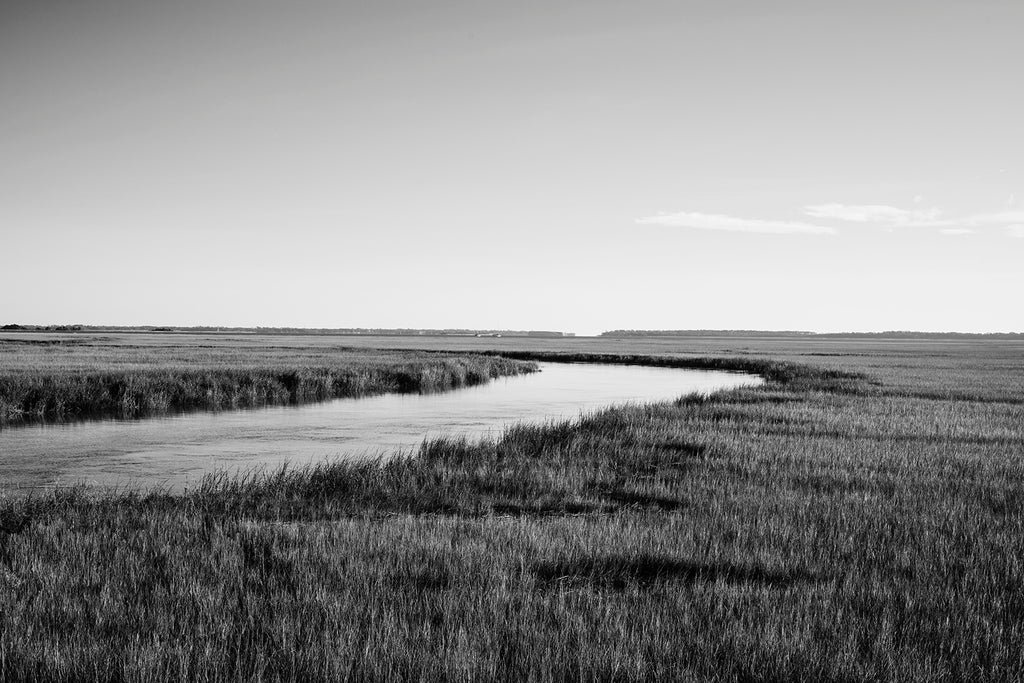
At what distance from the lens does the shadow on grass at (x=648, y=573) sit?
7.49m

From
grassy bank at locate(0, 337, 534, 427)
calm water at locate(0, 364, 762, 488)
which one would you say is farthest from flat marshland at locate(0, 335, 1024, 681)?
grassy bank at locate(0, 337, 534, 427)

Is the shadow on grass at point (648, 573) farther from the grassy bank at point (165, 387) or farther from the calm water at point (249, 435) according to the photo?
the grassy bank at point (165, 387)

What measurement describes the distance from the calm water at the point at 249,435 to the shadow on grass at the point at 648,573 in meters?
9.61

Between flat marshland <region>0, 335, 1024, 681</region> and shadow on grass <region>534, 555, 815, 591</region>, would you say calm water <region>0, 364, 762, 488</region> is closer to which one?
flat marshland <region>0, 335, 1024, 681</region>

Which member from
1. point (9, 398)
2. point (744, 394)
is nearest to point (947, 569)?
point (744, 394)

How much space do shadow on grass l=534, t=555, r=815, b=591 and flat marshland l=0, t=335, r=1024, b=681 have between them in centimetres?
3

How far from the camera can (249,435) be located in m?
22.2

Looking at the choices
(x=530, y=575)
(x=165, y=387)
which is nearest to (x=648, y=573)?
(x=530, y=575)

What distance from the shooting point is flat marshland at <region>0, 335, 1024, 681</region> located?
5.57 metres

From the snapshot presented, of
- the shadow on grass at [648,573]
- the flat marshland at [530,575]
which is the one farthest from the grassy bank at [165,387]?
the shadow on grass at [648,573]

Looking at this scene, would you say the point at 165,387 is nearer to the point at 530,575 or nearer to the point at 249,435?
the point at 249,435

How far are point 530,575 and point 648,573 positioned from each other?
1349 mm

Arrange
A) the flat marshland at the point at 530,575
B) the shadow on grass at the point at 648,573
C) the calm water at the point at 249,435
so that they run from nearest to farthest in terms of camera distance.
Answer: the flat marshland at the point at 530,575 → the shadow on grass at the point at 648,573 → the calm water at the point at 249,435

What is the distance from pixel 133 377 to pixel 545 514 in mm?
25476
